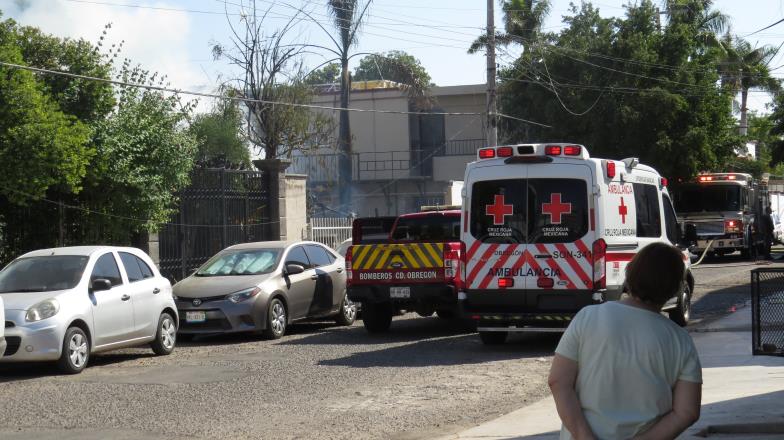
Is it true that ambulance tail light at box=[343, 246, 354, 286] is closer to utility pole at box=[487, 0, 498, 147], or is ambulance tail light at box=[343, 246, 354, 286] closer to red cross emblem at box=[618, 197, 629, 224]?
red cross emblem at box=[618, 197, 629, 224]

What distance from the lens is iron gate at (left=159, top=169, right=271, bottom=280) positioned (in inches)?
910

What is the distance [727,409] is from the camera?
9.14m

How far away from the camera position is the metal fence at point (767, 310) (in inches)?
344

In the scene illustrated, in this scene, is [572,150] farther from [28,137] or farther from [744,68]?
[744,68]

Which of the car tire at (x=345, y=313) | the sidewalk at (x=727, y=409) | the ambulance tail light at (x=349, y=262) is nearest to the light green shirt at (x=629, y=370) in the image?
the sidewalk at (x=727, y=409)

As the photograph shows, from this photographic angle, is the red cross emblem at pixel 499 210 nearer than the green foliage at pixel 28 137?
Yes

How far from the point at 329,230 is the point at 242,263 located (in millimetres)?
12572

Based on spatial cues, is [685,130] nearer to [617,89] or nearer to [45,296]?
[617,89]

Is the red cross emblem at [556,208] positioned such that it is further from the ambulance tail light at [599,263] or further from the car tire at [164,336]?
the car tire at [164,336]

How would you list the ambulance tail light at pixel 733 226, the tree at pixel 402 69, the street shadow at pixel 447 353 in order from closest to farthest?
the street shadow at pixel 447 353 < the ambulance tail light at pixel 733 226 < the tree at pixel 402 69

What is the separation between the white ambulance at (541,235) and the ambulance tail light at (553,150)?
0.04 ft

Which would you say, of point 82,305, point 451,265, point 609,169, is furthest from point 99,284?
point 609,169

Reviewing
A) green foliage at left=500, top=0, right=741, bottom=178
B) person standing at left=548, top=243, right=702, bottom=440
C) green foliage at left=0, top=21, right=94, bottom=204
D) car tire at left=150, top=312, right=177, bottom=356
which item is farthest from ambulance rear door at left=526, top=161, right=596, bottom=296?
green foliage at left=500, top=0, right=741, bottom=178

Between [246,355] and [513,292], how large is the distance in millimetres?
3672
